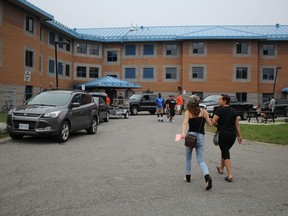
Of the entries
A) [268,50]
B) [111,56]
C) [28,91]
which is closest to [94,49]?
[111,56]

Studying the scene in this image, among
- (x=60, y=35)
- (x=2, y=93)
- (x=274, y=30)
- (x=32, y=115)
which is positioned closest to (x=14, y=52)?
(x=2, y=93)

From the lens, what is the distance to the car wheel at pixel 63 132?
1085cm

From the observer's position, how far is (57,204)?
4656 millimetres

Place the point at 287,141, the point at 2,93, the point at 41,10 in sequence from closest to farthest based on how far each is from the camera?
the point at 287,141, the point at 2,93, the point at 41,10

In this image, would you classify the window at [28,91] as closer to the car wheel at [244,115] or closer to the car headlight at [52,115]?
the car wheel at [244,115]

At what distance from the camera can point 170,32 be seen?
155ft

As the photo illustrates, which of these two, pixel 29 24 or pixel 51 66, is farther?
pixel 51 66

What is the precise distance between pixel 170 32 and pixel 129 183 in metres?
43.2

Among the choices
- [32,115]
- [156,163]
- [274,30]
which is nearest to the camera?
[156,163]

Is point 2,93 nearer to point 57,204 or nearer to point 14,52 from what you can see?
point 14,52

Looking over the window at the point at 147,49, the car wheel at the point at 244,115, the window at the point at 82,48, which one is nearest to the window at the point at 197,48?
the window at the point at 147,49

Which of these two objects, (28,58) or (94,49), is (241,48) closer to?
(94,49)

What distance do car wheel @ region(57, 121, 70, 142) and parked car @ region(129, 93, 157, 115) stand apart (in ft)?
58.8

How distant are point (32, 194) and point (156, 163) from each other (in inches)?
137
